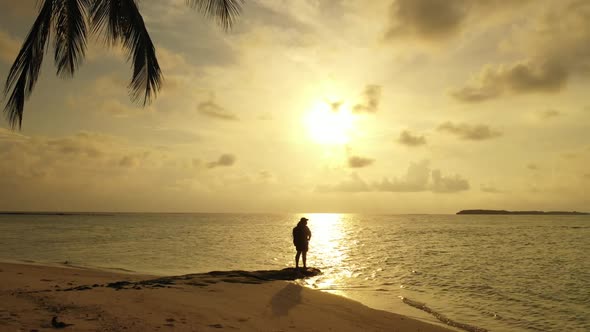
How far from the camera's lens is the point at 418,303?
1542 centimetres

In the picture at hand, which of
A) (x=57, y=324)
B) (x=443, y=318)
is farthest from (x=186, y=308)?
(x=443, y=318)

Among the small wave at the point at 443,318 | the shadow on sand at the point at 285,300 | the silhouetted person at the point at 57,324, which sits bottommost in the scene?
the small wave at the point at 443,318

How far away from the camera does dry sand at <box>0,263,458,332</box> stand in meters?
8.13

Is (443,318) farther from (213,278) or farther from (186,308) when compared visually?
(213,278)

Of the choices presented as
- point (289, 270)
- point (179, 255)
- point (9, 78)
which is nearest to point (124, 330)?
point (9, 78)

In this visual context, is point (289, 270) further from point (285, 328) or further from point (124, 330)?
point (124, 330)

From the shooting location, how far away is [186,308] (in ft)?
33.0

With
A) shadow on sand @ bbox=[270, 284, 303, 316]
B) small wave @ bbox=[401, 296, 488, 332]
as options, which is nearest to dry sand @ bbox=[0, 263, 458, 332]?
shadow on sand @ bbox=[270, 284, 303, 316]

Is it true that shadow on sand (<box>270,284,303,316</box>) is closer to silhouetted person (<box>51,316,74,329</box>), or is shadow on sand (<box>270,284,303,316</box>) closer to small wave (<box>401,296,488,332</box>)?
small wave (<box>401,296,488,332</box>)

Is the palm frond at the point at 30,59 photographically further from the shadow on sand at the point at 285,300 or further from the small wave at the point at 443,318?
the small wave at the point at 443,318

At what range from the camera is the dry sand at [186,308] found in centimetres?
813

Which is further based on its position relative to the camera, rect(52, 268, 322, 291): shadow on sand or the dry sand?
rect(52, 268, 322, 291): shadow on sand

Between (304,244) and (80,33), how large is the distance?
14220 millimetres

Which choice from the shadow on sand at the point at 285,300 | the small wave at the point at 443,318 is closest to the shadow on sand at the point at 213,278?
the shadow on sand at the point at 285,300
